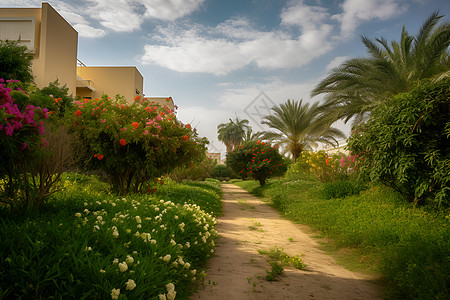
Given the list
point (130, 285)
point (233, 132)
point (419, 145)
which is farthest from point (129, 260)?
point (233, 132)

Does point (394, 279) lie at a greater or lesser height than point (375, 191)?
lesser

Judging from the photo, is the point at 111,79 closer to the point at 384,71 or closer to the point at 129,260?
the point at 384,71

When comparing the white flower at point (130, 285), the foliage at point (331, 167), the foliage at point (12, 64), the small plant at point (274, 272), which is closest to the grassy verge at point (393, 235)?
the small plant at point (274, 272)

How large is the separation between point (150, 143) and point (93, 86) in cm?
2098

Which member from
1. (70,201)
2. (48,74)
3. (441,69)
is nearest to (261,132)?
(441,69)

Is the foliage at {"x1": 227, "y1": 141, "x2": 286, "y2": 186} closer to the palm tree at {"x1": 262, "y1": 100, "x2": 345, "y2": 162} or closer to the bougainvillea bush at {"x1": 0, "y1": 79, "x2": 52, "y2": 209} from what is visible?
the palm tree at {"x1": 262, "y1": 100, "x2": 345, "y2": 162}

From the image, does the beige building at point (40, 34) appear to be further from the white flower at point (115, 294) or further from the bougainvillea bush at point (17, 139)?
the white flower at point (115, 294)

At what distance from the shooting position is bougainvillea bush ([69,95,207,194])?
630 cm

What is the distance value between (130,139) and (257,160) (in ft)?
38.0

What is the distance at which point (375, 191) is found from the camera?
7051 mm

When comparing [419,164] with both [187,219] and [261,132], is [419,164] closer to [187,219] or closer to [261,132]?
[187,219]

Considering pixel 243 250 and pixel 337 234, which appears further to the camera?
pixel 337 234

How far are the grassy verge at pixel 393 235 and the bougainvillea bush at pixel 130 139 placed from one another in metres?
3.99

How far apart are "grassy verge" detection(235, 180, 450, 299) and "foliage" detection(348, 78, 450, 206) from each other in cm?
48
